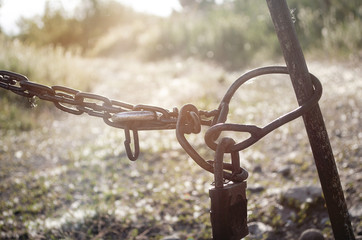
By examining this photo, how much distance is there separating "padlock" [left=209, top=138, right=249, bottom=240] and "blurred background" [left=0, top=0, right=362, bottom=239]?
2.25 feet

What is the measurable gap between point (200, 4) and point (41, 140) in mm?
29740

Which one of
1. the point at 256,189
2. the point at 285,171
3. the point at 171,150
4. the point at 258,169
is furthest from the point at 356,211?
the point at 171,150

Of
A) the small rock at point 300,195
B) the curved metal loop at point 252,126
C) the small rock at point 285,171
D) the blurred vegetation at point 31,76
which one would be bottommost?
the small rock at point 300,195

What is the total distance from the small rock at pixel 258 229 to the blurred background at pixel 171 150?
0.01 metres

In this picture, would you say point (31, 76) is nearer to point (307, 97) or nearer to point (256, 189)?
point (256, 189)

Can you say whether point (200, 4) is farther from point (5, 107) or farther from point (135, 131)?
point (135, 131)

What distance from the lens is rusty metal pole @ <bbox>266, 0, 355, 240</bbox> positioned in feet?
4.21

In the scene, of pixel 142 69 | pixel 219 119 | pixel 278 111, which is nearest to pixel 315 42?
pixel 142 69

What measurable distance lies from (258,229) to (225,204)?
5.62 ft

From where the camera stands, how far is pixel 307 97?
1.29 m

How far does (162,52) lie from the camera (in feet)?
51.5

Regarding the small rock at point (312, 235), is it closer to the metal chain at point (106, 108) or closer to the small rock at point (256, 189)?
the small rock at point (256, 189)

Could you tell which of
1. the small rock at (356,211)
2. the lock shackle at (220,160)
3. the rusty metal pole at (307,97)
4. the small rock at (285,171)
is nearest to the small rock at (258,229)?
the small rock at (356,211)

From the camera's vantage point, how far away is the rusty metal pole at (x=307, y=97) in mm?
1284
